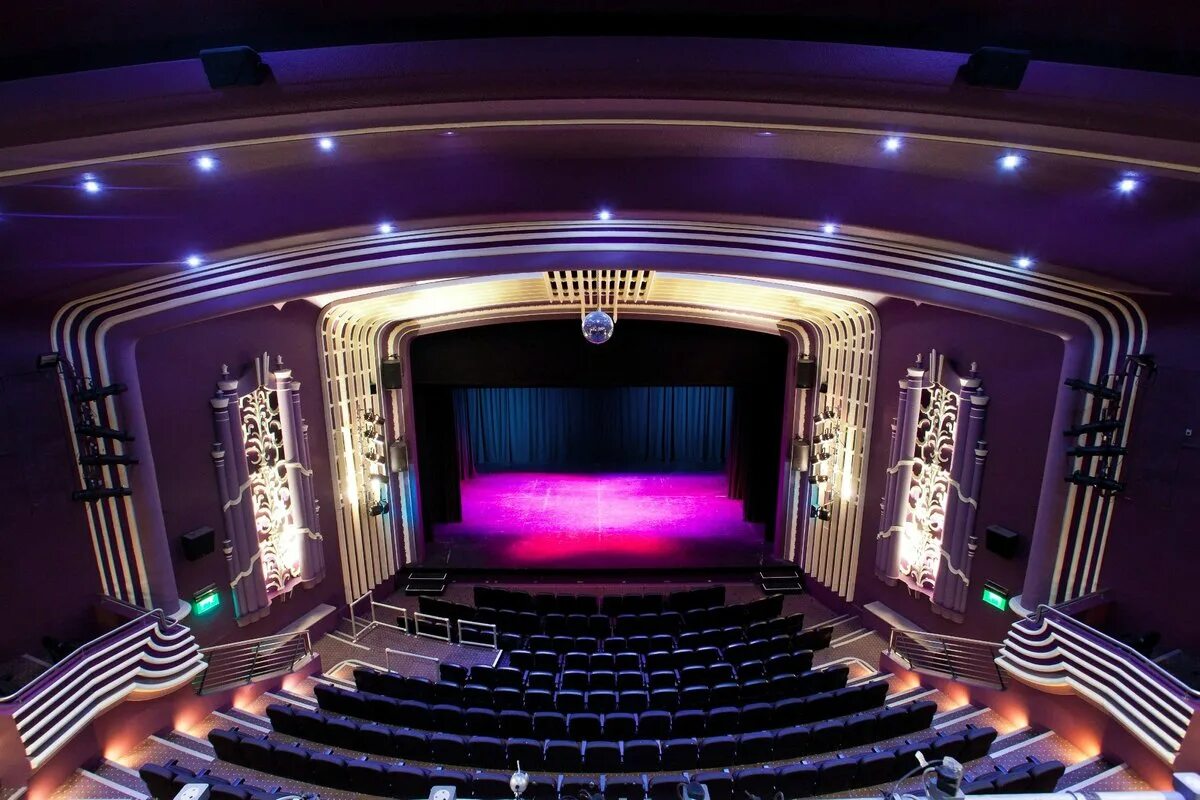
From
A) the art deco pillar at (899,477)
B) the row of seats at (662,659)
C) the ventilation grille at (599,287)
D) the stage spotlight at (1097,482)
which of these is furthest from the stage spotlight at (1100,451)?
the ventilation grille at (599,287)

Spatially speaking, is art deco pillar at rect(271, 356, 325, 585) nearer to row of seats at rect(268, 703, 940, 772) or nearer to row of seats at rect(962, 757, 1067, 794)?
row of seats at rect(268, 703, 940, 772)

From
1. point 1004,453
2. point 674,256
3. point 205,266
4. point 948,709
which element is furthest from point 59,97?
point 948,709

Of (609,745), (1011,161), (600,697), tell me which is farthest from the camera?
(600,697)

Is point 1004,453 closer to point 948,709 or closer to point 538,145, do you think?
point 948,709

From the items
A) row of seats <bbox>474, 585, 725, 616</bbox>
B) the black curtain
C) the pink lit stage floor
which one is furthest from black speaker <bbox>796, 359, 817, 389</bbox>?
the black curtain

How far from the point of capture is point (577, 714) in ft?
25.4

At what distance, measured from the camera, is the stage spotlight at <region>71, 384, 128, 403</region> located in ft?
24.4

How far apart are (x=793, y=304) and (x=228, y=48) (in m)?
10.7

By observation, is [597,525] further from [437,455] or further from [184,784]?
[184,784]

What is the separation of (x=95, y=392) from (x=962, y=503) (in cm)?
1120

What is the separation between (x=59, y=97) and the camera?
3.27 meters

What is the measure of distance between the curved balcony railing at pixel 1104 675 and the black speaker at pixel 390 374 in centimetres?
1058

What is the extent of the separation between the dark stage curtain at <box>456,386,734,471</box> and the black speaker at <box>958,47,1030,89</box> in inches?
657

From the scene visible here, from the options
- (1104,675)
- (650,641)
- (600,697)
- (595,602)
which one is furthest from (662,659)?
(1104,675)
